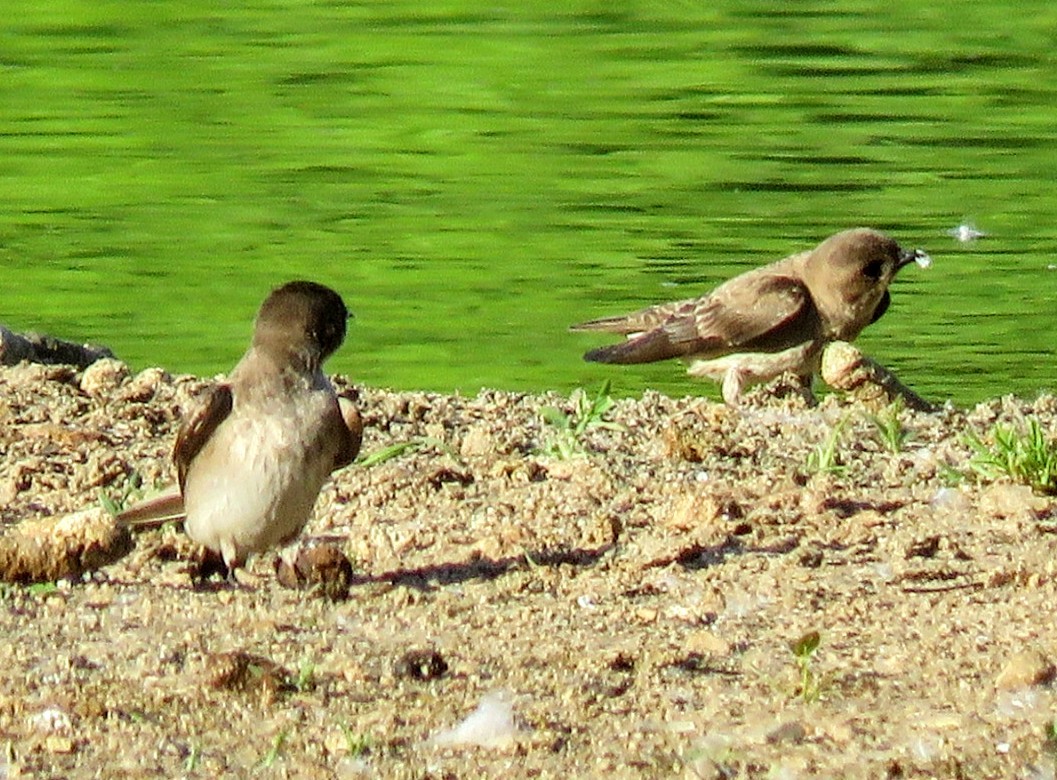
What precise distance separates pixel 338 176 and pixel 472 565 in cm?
807

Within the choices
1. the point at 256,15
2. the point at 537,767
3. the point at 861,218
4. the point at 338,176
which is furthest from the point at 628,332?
the point at 256,15

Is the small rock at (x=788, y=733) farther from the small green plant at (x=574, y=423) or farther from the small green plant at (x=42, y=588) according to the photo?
the small green plant at (x=574, y=423)

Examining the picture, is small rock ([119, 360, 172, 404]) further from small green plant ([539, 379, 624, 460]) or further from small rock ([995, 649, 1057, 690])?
small rock ([995, 649, 1057, 690])

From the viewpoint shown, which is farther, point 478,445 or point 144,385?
point 144,385

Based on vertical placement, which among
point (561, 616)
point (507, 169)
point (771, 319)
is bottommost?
point (507, 169)

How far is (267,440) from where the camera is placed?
264 inches

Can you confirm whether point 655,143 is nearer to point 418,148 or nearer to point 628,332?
point 418,148

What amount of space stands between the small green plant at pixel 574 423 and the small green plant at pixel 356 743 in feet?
7.87

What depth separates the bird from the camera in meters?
6.64

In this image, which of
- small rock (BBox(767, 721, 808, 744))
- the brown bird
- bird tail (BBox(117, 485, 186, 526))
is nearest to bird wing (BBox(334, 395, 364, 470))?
bird tail (BBox(117, 485, 186, 526))

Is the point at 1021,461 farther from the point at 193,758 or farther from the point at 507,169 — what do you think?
the point at 507,169

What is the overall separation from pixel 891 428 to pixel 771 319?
2.85 m

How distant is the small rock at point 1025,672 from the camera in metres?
5.43

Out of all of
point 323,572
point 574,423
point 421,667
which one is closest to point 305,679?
point 421,667
